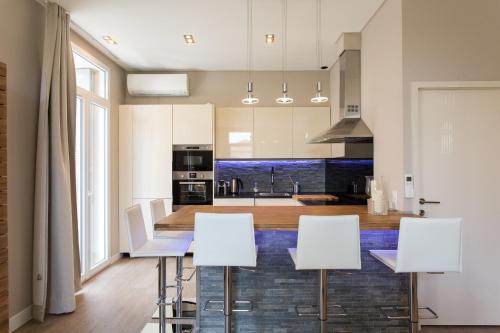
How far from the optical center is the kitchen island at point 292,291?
8.30ft

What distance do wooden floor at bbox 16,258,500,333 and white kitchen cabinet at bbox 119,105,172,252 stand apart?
37.0 inches

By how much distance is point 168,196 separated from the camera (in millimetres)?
4914

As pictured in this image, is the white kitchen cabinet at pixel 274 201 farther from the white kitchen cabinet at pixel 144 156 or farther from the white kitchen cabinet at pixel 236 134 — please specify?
the white kitchen cabinet at pixel 144 156

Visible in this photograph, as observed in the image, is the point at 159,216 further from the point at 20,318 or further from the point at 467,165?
the point at 467,165

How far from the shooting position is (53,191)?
3.04 meters

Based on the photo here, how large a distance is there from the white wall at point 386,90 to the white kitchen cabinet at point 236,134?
1.94 metres

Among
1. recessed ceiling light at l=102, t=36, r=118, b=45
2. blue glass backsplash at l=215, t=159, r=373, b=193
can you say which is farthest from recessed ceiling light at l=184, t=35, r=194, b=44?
blue glass backsplash at l=215, t=159, r=373, b=193

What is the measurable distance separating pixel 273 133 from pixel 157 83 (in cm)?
200

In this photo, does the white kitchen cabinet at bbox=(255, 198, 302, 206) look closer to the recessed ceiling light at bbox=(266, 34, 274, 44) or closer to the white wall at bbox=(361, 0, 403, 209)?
the white wall at bbox=(361, 0, 403, 209)

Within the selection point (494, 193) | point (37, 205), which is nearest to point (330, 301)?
point (494, 193)

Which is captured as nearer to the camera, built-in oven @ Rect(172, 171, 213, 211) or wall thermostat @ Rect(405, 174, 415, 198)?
wall thermostat @ Rect(405, 174, 415, 198)

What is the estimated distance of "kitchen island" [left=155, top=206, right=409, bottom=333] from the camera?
99.6 inches

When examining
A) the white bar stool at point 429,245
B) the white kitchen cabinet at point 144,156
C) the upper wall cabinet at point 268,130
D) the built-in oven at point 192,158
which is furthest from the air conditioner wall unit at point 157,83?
the white bar stool at point 429,245

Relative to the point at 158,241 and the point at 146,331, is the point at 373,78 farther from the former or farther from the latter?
the point at 146,331
